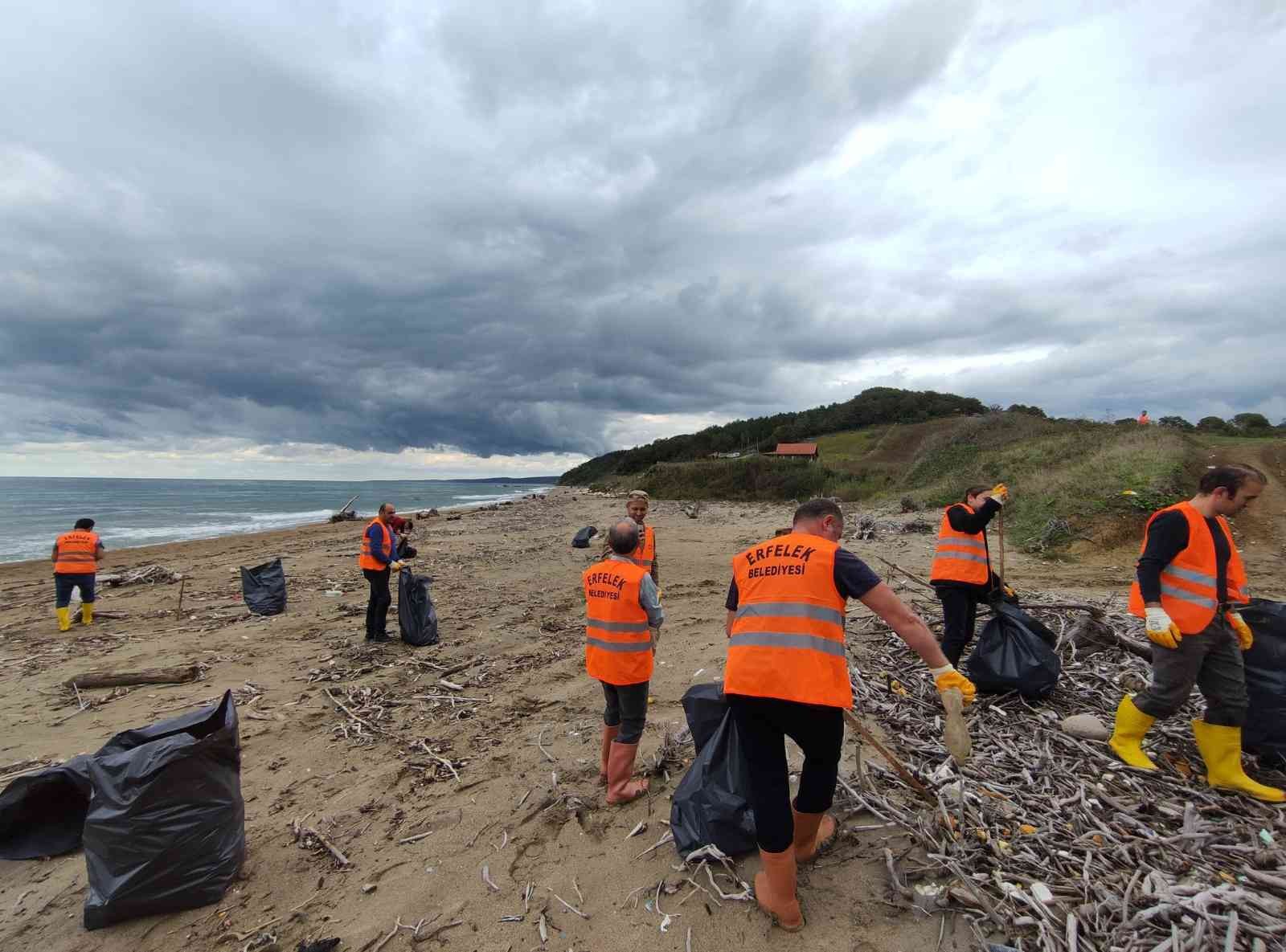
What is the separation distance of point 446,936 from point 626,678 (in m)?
1.58

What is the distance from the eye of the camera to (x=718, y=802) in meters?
3.15

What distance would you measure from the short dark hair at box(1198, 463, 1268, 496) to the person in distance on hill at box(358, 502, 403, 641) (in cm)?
815

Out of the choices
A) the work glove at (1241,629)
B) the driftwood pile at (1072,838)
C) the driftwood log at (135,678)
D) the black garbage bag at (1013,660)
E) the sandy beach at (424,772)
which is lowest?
the sandy beach at (424,772)

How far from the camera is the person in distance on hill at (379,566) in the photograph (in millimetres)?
7859

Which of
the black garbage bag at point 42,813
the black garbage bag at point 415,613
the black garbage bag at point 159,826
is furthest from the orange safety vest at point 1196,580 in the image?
the black garbage bag at point 415,613

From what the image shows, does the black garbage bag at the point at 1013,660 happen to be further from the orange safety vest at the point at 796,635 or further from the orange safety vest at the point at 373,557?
the orange safety vest at the point at 373,557

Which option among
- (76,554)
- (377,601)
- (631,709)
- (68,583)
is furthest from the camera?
(68,583)

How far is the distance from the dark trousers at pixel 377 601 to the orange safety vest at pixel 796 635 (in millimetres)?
6562

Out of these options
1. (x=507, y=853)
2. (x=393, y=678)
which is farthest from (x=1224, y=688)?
(x=393, y=678)

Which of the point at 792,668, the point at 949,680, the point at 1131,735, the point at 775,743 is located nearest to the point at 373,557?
the point at 775,743

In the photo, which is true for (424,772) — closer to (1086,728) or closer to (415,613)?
(415,613)

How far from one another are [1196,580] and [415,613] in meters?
7.90

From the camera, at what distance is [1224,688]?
3434 mm

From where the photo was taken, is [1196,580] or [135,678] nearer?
[1196,580]
